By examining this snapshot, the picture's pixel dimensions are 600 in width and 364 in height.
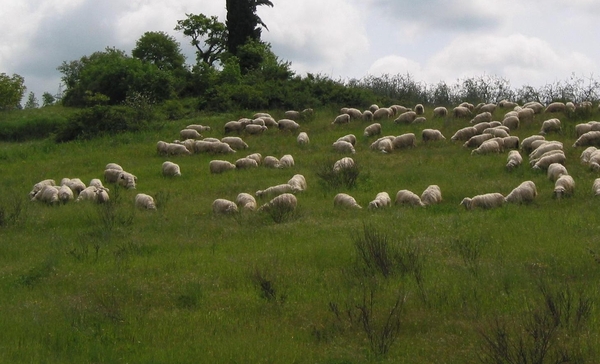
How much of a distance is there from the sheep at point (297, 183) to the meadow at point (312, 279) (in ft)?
1.08

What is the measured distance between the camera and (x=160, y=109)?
3544 centimetres

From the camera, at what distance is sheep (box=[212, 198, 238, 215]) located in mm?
17703

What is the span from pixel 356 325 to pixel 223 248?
471 centimetres

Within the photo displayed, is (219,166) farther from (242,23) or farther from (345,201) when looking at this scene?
(242,23)

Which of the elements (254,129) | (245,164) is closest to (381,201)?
(245,164)

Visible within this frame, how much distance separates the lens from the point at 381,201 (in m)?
17.6

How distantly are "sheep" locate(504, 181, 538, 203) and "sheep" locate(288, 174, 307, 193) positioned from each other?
521 cm

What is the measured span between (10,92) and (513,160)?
114 feet

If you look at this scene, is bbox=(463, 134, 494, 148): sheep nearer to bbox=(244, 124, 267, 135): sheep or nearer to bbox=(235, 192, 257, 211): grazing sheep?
bbox=(235, 192, 257, 211): grazing sheep

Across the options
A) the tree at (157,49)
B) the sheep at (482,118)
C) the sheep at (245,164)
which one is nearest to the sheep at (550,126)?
the sheep at (482,118)

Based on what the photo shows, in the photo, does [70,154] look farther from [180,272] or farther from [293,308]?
[293,308]

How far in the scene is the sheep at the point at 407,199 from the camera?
1750 centimetres

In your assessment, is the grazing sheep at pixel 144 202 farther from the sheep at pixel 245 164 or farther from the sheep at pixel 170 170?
the sheep at pixel 245 164

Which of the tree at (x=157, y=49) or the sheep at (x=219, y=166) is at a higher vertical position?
the tree at (x=157, y=49)
